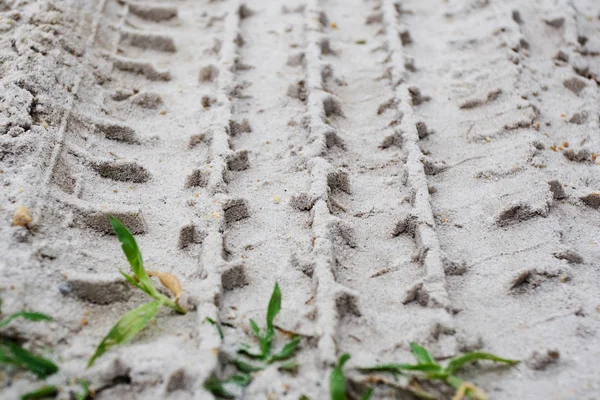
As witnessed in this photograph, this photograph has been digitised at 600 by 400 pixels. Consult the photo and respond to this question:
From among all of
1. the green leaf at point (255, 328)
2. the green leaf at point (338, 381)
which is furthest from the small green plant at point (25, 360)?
the green leaf at point (338, 381)

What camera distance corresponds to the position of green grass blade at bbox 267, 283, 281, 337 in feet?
4.34

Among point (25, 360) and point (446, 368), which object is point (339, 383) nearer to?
point (446, 368)

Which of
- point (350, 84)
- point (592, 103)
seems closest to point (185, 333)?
point (350, 84)

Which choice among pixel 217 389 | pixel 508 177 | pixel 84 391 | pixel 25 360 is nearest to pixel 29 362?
pixel 25 360

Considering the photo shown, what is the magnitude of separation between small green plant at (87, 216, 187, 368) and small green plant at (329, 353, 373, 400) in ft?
1.19

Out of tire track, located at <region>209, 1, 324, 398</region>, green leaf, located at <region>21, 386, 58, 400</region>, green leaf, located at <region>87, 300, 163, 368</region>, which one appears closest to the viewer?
green leaf, located at <region>21, 386, 58, 400</region>

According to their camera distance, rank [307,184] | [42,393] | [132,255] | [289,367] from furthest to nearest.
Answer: [307,184]
[132,255]
[289,367]
[42,393]

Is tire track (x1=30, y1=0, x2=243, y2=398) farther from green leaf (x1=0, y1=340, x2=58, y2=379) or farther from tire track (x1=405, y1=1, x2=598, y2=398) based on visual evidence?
tire track (x1=405, y1=1, x2=598, y2=398)

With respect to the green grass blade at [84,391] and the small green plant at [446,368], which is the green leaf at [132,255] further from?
the small green plant at [446,368]

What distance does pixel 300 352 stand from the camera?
1.30 meters

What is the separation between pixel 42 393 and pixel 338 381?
0.54m

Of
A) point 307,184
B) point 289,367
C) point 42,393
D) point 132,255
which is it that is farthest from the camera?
point 307,184

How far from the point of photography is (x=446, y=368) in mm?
1255

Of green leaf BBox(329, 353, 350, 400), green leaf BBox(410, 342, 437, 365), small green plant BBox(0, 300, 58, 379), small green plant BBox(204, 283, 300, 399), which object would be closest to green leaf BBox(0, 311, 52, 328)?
small green plant BBox(0, 300, 58, 379)
